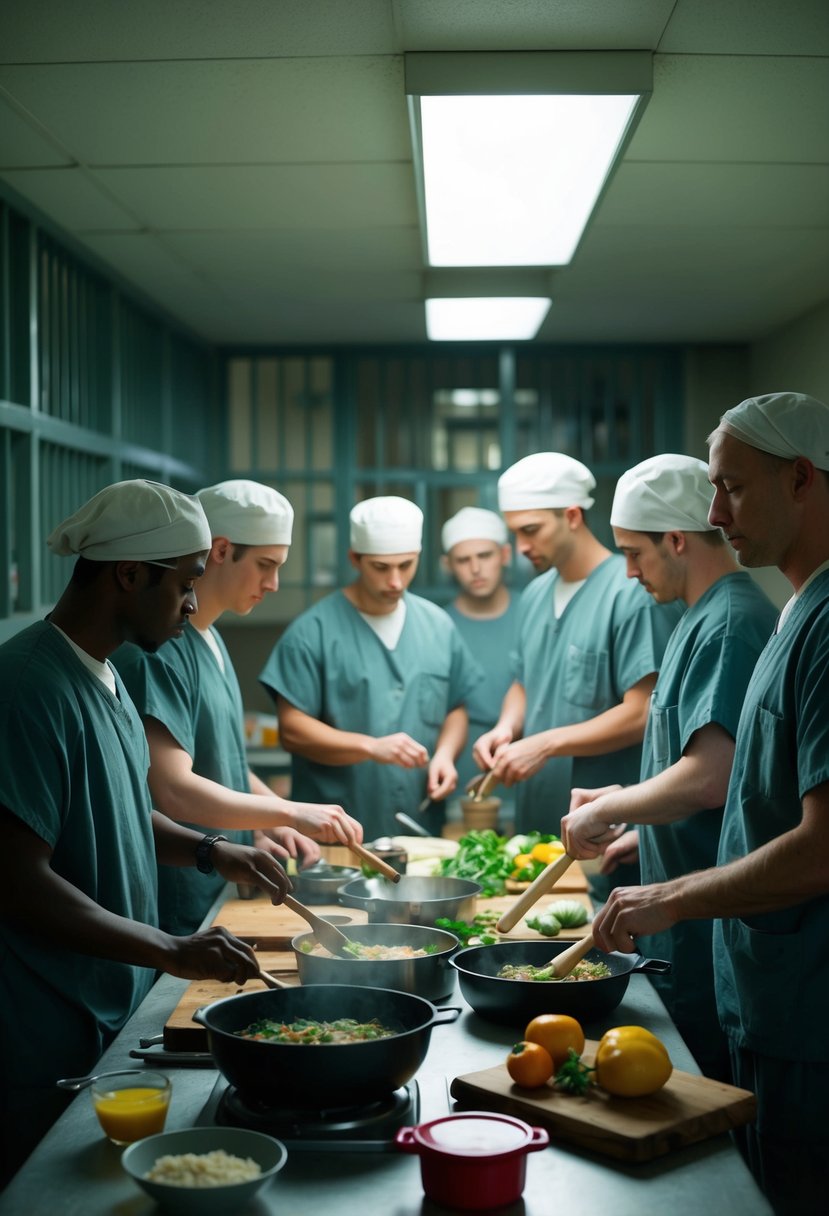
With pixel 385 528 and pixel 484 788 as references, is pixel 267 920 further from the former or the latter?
pixel 385 528

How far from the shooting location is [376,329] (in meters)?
5.12

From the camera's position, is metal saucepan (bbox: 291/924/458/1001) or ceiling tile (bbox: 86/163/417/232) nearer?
metal saucepan (bbox: 291/924/458/1001)

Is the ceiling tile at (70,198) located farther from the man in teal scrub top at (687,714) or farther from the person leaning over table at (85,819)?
the man in teal scrub top at (687,714)

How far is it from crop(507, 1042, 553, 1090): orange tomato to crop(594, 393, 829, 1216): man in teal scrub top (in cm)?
34

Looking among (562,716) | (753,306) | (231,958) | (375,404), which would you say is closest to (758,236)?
(753,306)

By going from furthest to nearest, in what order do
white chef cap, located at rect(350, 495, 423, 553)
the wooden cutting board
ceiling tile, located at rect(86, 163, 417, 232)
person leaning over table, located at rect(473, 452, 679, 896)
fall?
white chef cap, located at rect(350, 495, 423, 553), person leaning over table, located at rect(473, 452, 679, 896), ceiling tile, located at rect(86, 163, 417, 232), the wooden cutting board

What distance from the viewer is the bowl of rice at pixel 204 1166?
122 cm

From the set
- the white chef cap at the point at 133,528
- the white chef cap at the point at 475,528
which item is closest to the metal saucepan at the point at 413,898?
the white chef cap at the point at 133,528

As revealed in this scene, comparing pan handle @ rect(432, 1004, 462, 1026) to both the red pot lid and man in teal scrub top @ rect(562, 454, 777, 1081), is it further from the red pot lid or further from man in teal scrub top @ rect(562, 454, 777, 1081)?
man in teal scrub top @ rect(562, 454, 777, 1081)

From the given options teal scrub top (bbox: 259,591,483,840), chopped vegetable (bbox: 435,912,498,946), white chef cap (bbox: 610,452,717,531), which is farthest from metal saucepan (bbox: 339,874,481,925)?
teal scrub top (bbox: 259,591,483,840)

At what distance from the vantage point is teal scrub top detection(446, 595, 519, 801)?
442cm

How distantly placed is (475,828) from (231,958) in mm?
2015

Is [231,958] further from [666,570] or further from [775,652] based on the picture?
[666,570]

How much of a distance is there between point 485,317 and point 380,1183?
3.36 m
